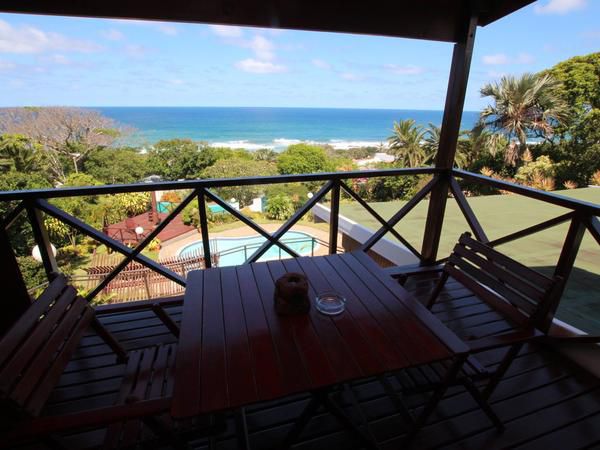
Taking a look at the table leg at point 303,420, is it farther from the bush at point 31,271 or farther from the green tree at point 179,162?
the green tree at point 179,162

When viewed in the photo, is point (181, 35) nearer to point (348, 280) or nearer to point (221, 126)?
point (221, 126)

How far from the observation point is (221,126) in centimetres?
4559

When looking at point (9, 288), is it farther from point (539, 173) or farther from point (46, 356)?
point (539, 173)

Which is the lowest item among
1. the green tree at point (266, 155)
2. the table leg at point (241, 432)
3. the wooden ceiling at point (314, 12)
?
the green tree at point (266, 155)

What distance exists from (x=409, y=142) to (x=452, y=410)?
759 inches

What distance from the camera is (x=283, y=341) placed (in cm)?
116

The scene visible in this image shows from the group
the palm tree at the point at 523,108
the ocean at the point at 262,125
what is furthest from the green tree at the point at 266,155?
the palm tree at the point at 523,108

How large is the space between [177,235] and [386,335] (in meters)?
14.2

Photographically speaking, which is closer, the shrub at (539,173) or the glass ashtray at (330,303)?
the glass ashtray at (330,303)

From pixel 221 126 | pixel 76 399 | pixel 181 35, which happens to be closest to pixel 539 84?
pixel 76 399

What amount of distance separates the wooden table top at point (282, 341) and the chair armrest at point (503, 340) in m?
0.17

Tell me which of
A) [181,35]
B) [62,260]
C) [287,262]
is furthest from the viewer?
[181,35]

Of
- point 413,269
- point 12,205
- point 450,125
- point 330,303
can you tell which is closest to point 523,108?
point 450,125

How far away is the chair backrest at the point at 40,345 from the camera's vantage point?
0.99 meters
